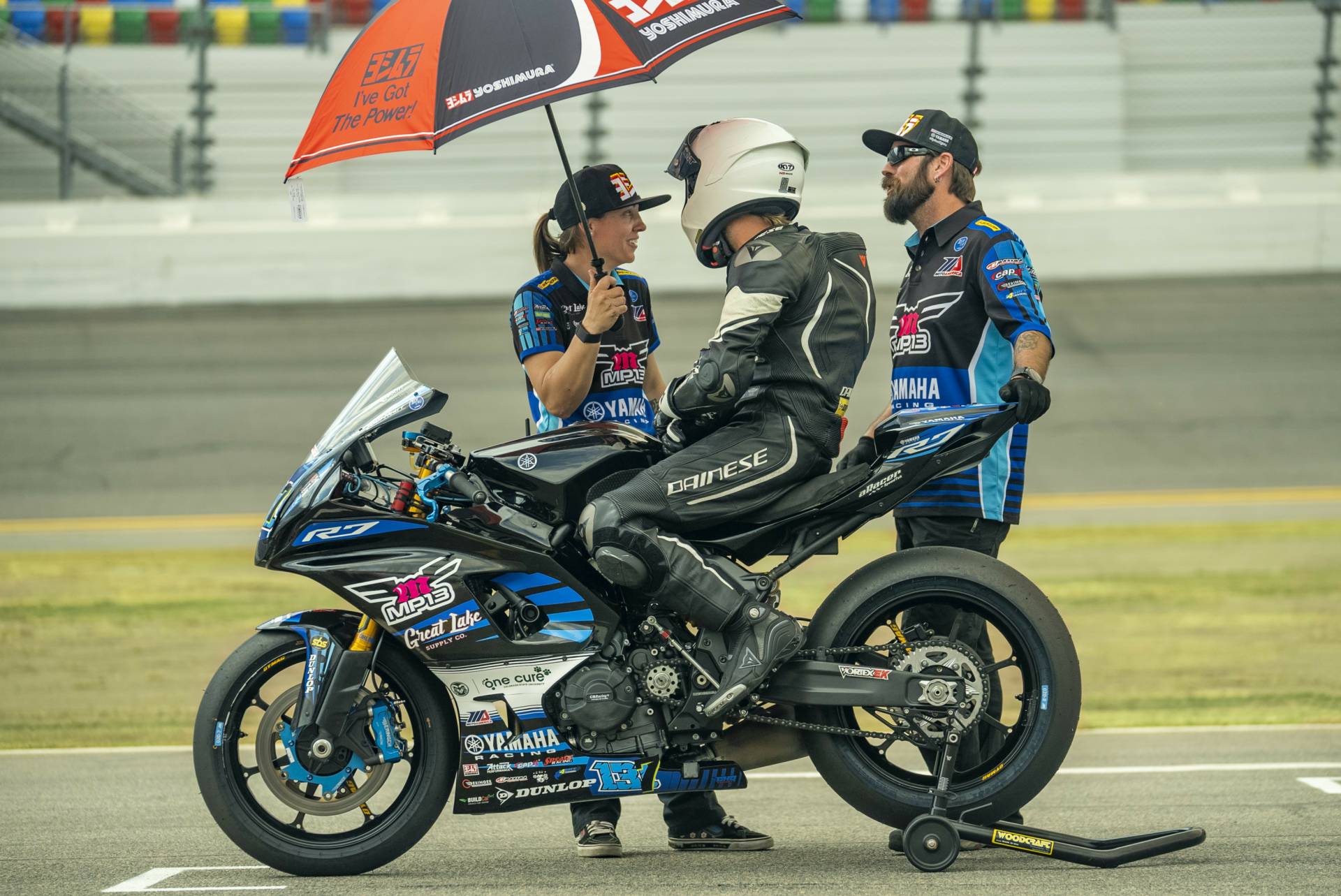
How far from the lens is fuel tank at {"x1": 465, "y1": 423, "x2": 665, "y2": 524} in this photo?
3.62 meters

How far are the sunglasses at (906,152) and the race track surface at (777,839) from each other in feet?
6.61

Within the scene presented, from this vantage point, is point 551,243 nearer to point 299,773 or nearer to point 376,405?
point 376,405

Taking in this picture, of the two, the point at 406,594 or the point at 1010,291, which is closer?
the point at 406,594

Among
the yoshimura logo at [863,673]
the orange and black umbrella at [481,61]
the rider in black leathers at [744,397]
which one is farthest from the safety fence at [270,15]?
the yoshimura logo at [863,673]

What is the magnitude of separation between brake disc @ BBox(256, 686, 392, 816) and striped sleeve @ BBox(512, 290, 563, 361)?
115cm

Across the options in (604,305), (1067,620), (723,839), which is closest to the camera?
(604,305)

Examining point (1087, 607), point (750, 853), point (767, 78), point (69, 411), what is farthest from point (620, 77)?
point (767, 78)

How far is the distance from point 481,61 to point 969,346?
1.59m

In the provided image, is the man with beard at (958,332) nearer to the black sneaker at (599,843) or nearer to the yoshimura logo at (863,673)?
the yoshimura logo at (863,673)

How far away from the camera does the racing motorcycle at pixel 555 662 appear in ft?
11.6

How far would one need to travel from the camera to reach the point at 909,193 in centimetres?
418

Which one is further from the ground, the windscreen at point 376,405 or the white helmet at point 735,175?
the white helmet at point 735,175

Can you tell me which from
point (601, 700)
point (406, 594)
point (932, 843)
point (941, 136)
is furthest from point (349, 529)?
point (941, 136)

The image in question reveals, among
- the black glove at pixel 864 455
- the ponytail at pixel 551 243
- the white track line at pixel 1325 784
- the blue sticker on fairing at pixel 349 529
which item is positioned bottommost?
the white track line at pixel 1325 784
